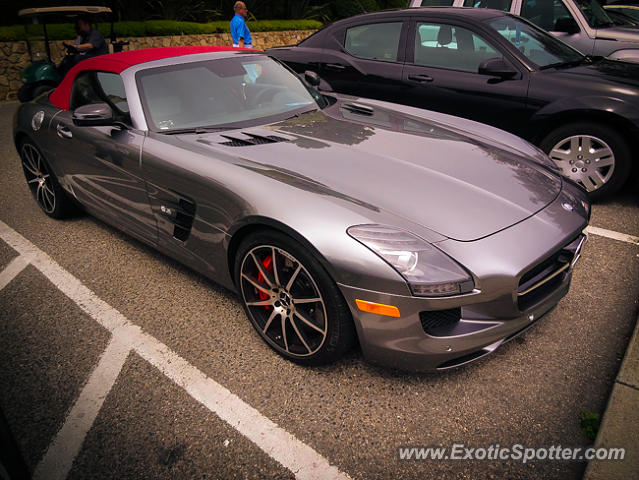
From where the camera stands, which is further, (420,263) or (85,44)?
(85,44)

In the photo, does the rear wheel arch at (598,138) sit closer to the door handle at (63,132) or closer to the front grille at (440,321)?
the front grille at (440,321)

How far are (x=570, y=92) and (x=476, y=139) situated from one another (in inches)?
67.6

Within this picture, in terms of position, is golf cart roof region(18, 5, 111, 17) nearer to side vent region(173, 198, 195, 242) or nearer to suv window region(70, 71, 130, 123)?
suv window region(70, 71, 130, 123)

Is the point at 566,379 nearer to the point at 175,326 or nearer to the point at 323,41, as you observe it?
the point at 175,326

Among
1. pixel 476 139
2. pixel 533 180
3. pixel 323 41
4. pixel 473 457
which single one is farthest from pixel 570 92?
pixel 473 457

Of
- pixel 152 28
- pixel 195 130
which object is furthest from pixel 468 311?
pixel 152 28

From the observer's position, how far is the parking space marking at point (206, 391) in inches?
76.6

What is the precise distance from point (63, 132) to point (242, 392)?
8.23ft

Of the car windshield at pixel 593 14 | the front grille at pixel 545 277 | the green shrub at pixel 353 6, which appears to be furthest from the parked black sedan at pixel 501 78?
the green shrub at pixel 353 6

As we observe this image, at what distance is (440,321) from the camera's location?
6.64ft

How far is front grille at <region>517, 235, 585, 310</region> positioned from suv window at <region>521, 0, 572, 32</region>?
5.11 meters

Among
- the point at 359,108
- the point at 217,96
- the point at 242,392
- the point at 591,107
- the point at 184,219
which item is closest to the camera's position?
the point at 242,392

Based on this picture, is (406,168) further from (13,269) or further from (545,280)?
(13,269)

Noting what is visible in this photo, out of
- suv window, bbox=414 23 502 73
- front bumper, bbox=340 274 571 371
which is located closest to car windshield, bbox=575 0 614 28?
suv window, bbox=414 23 502 73
